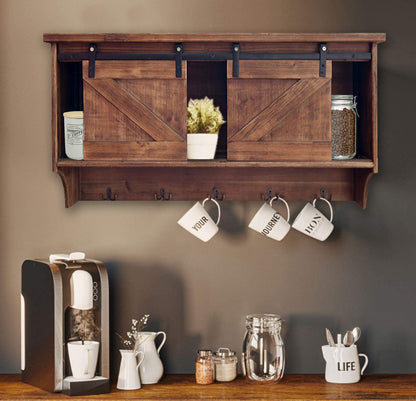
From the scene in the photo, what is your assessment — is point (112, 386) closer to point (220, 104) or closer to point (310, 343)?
point (310, 343)

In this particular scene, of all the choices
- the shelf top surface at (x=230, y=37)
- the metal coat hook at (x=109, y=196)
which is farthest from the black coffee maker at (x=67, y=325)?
the shelf top surface at (x=230, y=37)

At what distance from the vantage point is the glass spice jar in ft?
7.72

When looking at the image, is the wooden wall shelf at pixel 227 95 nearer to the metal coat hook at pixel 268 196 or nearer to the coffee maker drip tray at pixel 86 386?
the metal coat hook at pixel 268 196

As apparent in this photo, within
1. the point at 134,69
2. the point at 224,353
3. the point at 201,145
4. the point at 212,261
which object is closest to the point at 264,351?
the point at 224,353

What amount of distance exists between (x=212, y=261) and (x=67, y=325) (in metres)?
0.58

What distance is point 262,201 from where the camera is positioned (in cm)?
252

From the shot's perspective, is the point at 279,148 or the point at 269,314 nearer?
the point at 279,148

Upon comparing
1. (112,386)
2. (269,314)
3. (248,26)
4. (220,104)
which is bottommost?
(112,386)

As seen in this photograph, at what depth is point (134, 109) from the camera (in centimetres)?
225

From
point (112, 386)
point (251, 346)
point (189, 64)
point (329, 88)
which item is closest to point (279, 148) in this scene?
point (329, 88)

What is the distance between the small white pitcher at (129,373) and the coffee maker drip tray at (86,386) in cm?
6

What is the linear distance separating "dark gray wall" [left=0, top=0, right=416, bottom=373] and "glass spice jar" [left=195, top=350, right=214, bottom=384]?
16 cm

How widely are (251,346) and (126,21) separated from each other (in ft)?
4.09

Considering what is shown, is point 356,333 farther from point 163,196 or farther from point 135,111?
point 135,111
